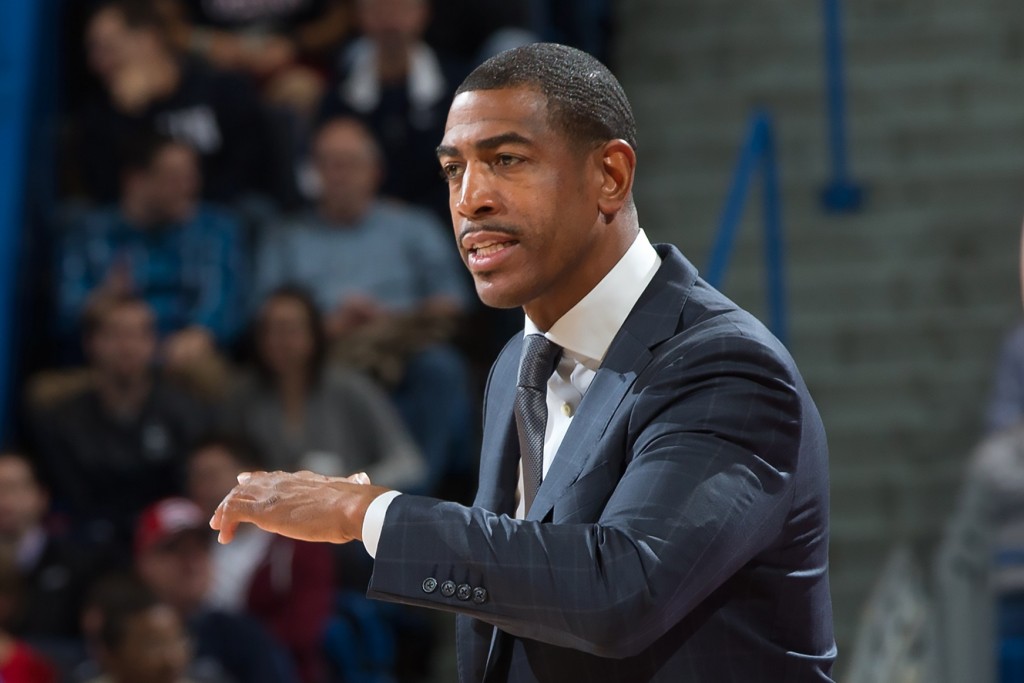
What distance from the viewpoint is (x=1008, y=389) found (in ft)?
19.0

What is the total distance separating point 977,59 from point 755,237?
1200mm

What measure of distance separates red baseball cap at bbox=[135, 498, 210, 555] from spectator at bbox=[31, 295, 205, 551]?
0.39 meters

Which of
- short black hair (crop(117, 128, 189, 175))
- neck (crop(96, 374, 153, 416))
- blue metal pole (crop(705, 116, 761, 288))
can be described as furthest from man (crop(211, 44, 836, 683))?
short black hair (crop(117, 128, 189, 175))

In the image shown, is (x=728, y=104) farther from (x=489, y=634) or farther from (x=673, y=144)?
(x=489, y=634)

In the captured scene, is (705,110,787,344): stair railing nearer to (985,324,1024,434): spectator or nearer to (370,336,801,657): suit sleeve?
(985,324,1024,434): spectator

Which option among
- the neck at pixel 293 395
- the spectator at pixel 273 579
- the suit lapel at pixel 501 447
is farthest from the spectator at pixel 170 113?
the suit lapel at pixel 501 447

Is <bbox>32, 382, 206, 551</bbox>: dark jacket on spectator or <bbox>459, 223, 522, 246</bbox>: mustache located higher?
<bbox>459, 223, 522, 246</bbox>: mustache

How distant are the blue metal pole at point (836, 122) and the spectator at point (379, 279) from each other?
1500 millimetres

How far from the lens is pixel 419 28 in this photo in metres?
6.68

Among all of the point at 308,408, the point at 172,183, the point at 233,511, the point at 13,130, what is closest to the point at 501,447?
the point at 233,511

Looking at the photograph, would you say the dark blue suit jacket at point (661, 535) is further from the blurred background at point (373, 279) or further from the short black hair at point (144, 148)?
A: the short black hair at point (144, 148)

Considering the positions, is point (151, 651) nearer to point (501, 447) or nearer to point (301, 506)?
point (501, 447)

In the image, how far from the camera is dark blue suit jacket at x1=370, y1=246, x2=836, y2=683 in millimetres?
1700

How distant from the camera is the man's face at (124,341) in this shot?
5.73m
